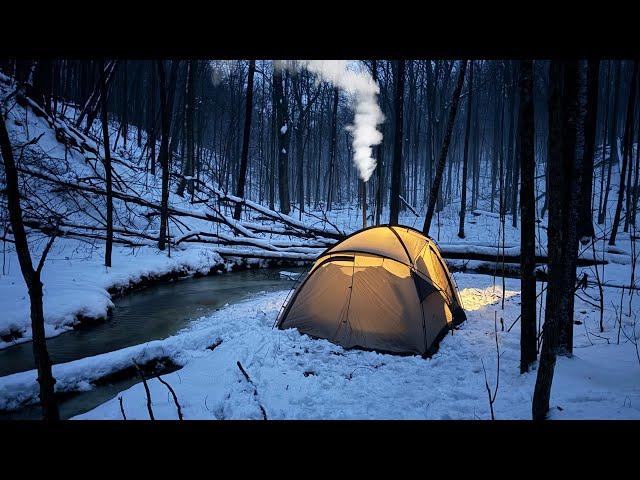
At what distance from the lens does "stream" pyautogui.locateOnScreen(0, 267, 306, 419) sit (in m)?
5.38

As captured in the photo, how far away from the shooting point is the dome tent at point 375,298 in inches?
261

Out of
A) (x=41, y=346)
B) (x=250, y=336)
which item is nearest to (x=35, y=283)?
(x=41, y=346)

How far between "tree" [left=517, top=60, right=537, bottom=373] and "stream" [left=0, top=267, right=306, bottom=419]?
5937 millimetres

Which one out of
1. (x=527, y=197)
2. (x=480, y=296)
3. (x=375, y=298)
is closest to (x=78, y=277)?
(x=375, y=298)

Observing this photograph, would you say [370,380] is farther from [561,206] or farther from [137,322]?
[137,322]

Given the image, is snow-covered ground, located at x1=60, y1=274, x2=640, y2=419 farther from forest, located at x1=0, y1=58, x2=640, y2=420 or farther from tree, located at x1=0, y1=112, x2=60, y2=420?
tree, located at x1=0, y1=112, x2=60, y2=420

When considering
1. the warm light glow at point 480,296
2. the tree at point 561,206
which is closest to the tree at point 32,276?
the tree at point 561,206

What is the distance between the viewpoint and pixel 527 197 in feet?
15.5

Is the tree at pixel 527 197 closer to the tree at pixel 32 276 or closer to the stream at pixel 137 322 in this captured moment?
the tree at pixel 32 276

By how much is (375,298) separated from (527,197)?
3.14 meters

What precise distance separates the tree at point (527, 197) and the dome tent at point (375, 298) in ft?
6.48

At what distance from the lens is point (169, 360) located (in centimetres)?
631

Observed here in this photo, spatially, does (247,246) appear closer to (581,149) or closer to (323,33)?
(581,149)
